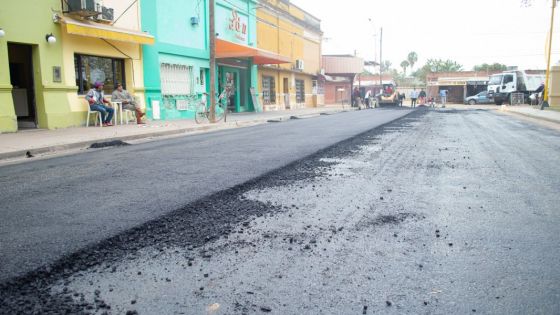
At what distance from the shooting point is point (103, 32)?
1489 centimetres

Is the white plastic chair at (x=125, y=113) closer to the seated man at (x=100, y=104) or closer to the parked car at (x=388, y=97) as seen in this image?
the seated man at (x=100, y=104)

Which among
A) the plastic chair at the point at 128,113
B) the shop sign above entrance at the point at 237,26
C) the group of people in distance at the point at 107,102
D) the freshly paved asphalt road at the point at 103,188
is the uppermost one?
the shop sign above entrance at the point at 237,26

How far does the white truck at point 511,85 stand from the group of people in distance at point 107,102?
37780 millimetres

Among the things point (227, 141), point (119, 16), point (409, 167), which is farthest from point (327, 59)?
point (409, 167)

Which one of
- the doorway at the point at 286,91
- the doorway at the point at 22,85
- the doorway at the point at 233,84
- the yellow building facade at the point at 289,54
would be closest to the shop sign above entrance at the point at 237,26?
the doorway at the point at 233,84

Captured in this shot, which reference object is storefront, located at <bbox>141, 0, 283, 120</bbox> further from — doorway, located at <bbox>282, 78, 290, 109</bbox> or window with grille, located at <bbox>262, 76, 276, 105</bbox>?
doorway, located at <bbox>282, 78, 290, 109</bbox>

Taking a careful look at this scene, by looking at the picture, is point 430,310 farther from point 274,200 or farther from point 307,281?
point 274,200

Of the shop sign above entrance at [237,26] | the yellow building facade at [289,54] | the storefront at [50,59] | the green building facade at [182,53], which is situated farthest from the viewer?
the yellow building facade at [289,54]

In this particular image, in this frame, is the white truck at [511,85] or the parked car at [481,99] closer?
the white truck at [511,85]

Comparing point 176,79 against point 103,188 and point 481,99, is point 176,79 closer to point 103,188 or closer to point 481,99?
point 103,188

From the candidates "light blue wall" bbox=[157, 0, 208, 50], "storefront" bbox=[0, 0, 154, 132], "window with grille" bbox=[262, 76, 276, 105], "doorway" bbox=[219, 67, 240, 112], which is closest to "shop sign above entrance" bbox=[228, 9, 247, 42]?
"doorway" bbox=[219, 67, 240, 112]

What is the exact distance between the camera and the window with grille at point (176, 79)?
785 inches

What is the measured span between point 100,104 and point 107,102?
17.8 inches

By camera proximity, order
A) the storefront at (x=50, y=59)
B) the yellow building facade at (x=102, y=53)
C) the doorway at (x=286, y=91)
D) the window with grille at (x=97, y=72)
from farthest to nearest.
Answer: the doorway at (x=286, y=91) → the window with grille at (x=97, y=72) → the yellow building facade at (x=102, y=53) → the storefront at (x=50, y=59)
